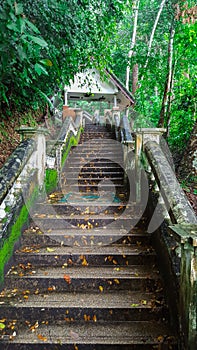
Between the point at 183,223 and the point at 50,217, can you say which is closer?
the point at 183,223

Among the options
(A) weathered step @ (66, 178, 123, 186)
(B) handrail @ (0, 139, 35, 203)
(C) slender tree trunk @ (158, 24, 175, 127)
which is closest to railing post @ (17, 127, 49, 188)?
(B) handrail @ (0, 139, 35, 203)

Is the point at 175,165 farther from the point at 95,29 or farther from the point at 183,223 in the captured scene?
the point at 183,223

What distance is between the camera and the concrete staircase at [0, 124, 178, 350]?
2.62m

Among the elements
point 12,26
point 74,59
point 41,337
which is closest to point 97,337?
point 41,337

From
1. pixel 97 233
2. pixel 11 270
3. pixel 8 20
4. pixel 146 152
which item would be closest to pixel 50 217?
pixel 97 233

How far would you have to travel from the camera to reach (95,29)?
600cm

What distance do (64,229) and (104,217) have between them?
61cm

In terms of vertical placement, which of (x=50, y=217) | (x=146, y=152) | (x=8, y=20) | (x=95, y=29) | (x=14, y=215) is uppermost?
(x=95, y=29)

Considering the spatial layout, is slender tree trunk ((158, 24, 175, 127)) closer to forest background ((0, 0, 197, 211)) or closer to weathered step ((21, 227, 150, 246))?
forest background ((0, 0, 197, 211))

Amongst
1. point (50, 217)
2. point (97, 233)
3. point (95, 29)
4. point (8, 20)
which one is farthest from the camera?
point (95, 29)

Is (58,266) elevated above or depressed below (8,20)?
below

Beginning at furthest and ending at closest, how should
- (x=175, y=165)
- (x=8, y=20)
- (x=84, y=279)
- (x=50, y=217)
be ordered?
(x=175, y=165) → (x=50, y=217) → (x=84, y=279) → (x=8, y=20)

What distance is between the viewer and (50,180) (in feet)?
17.0

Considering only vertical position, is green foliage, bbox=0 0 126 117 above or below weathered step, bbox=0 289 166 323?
above
